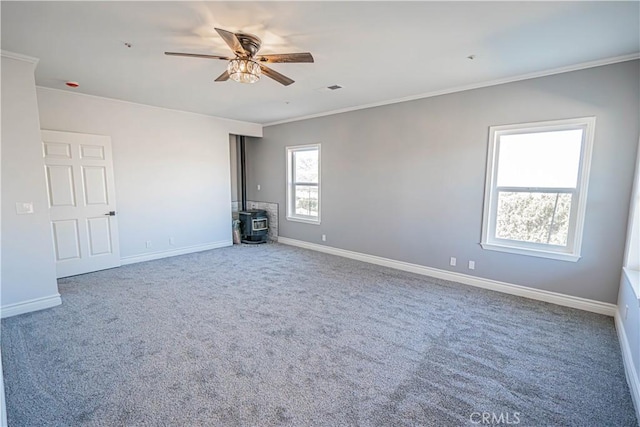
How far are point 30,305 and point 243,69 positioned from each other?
3.38 meters

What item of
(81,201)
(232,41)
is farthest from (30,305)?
(232,41)

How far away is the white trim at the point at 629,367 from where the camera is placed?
1923 mm

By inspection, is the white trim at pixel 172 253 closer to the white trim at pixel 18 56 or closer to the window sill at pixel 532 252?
the white trim at pixel 18 56


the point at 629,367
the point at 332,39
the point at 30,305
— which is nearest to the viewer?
the point at 629,367

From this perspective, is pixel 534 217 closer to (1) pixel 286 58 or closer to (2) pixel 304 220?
(1) pixel 286 58

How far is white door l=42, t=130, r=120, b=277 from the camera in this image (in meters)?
4.09

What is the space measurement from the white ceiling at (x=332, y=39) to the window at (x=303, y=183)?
2055mm

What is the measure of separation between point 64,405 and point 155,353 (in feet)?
2.05

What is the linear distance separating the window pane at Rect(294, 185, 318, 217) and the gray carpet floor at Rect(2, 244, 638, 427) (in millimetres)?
2382

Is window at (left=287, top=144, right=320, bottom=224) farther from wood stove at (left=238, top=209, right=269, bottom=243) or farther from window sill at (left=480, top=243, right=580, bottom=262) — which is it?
window sill at (left=480, top=243, right=580, bottom=262)

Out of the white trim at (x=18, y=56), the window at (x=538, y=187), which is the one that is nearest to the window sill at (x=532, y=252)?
the window at (x=538, y=187)

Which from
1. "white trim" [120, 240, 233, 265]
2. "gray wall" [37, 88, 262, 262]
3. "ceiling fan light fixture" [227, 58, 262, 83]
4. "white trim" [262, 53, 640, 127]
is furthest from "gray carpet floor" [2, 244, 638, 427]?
"white trim" [262, 53, 640, 127]

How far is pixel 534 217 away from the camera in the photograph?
356cm

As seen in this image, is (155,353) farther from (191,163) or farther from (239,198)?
(239,198)
